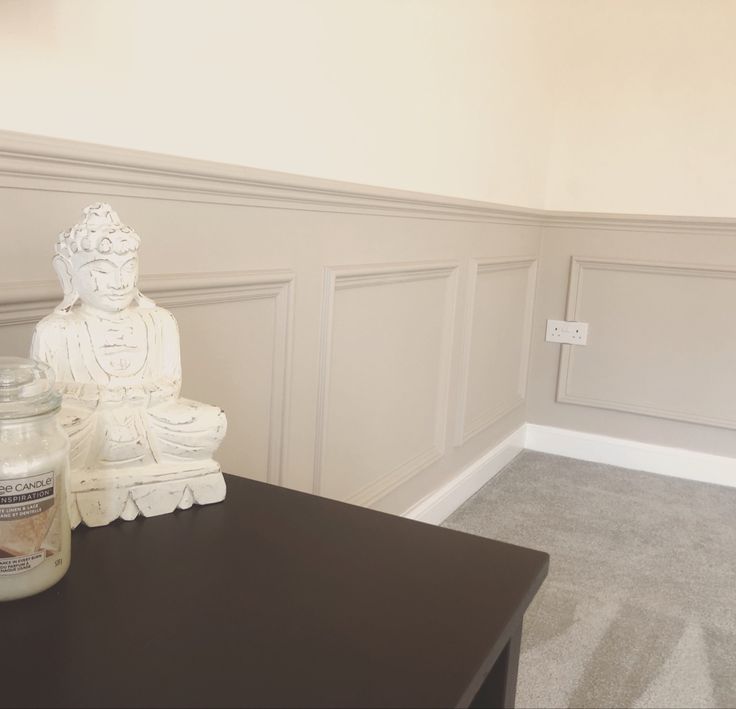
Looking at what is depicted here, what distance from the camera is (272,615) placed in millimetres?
632

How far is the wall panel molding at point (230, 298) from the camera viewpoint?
947mm

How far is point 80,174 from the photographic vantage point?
3.22ft

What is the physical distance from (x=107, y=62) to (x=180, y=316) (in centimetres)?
38

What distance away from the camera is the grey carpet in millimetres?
1510

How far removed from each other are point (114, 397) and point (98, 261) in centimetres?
14

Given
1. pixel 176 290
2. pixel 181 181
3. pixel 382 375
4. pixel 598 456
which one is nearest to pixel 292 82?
pixel 181 181

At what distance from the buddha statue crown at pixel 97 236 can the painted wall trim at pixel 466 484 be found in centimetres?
132

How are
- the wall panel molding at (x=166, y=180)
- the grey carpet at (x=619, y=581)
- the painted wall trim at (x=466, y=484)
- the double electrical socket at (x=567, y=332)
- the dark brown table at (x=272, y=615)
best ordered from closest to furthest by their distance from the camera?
the dark brown table at (x=272, y=615) → the wall panel molding at (x=166, y=180) → the grey carpet at (x=619, y=581) → the painted wall trim at (x=466, y=484) → the double electrical socket at (x=567, y=332)

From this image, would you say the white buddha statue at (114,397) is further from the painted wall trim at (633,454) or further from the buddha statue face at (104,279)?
the painted wall trim at (633,454)

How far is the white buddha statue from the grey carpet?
0.96 meters

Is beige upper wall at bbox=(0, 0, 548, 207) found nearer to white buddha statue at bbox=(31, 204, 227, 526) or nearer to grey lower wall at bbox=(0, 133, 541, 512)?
grey lower wall at bbox=(0, 133, 541, 512)

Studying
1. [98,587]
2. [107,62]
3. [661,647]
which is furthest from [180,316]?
[661,647]

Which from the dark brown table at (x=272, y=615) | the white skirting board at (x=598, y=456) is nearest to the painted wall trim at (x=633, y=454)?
the white skirting board at (x=598, y=456)

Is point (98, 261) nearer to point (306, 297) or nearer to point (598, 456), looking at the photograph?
point (306, 297)
